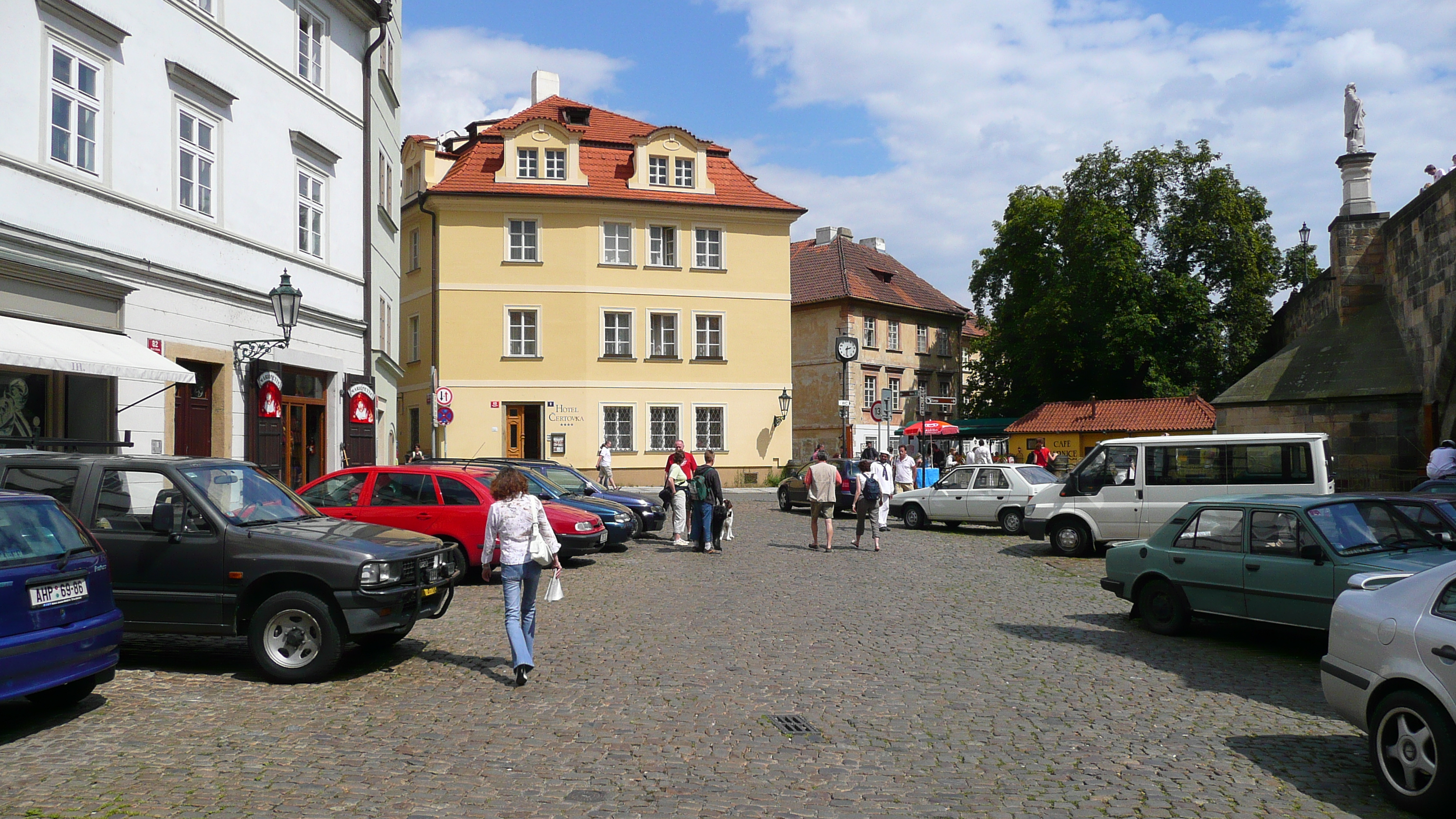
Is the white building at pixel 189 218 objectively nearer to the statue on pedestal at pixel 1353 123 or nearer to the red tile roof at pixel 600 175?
the red tile roof at pixel 600 175

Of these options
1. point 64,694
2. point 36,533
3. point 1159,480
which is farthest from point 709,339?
point 36,533

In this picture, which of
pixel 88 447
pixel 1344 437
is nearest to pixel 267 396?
pixel 88 447

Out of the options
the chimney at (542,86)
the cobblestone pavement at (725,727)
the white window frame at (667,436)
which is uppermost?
the chimney at (542,86)

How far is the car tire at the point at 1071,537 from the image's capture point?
18234 mm

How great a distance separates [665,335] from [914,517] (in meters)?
16.1

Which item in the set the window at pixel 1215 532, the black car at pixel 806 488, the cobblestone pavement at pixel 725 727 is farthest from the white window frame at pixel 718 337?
the window at pixel 1215 532

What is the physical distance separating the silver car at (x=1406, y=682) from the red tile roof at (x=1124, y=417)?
32.3 meters

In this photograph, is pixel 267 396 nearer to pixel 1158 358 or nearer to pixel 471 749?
pixel 471 749

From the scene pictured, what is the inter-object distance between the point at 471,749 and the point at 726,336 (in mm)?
32951

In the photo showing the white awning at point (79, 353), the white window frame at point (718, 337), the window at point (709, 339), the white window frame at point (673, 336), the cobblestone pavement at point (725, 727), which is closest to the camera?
the cobblestone pavement at point (725, 727)

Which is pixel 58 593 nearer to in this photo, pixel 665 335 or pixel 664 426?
pixel 664 426

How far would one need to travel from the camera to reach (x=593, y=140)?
39281mm

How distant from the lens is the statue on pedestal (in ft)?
80.7

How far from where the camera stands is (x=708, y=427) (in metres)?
39.0
